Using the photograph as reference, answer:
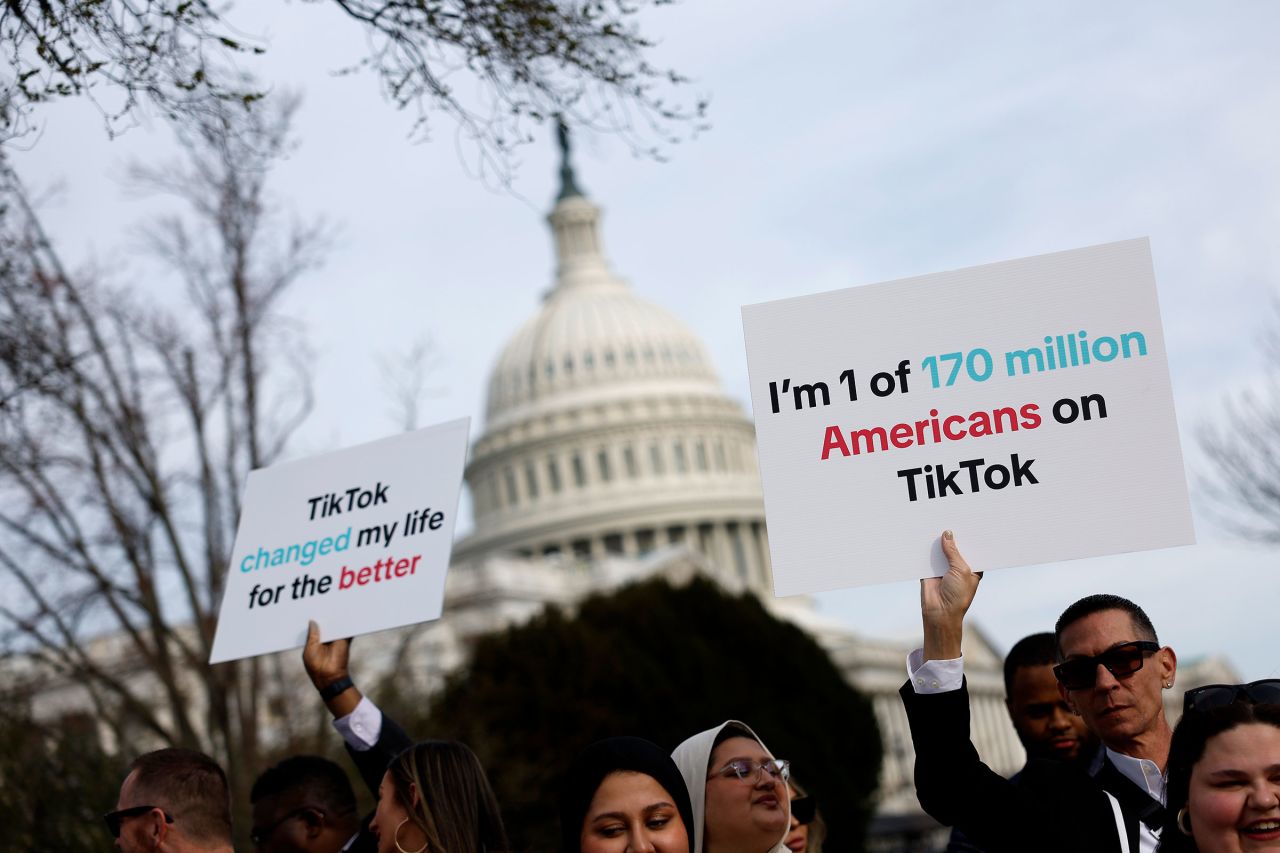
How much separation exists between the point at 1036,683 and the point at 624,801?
197cm

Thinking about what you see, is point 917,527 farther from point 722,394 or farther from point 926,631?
point 722,394

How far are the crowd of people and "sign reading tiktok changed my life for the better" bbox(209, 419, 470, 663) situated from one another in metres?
0.58

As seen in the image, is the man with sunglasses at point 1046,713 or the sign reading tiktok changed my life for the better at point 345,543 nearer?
the sign reading tiktok changed my life for the better at point 345,543

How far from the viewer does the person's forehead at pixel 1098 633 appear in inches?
166

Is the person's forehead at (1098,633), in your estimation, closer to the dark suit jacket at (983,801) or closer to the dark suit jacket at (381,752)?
the dark suit jacket at (983,801)

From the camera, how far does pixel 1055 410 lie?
14.2 ft

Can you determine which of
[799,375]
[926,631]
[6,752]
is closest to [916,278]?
[799,375]

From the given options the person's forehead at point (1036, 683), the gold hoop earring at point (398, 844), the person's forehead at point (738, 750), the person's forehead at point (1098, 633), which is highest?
the person's forehead at point (1098, 633)

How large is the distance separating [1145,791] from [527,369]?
323ft

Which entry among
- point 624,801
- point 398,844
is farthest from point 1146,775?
point 398,844

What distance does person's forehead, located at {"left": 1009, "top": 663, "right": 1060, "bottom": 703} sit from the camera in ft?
18.3

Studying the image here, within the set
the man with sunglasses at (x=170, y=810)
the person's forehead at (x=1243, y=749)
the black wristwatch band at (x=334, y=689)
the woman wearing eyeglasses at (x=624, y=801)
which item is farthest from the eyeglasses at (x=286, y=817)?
the person's forehead at (x=1243, y=749)

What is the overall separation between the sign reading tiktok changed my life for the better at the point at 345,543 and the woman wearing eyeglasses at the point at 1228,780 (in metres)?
2.51

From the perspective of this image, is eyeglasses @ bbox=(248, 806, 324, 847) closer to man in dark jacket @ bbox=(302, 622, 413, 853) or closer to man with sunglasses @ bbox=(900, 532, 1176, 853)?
man in dark jacket @ bbox=(302, 622, 413, 853)
